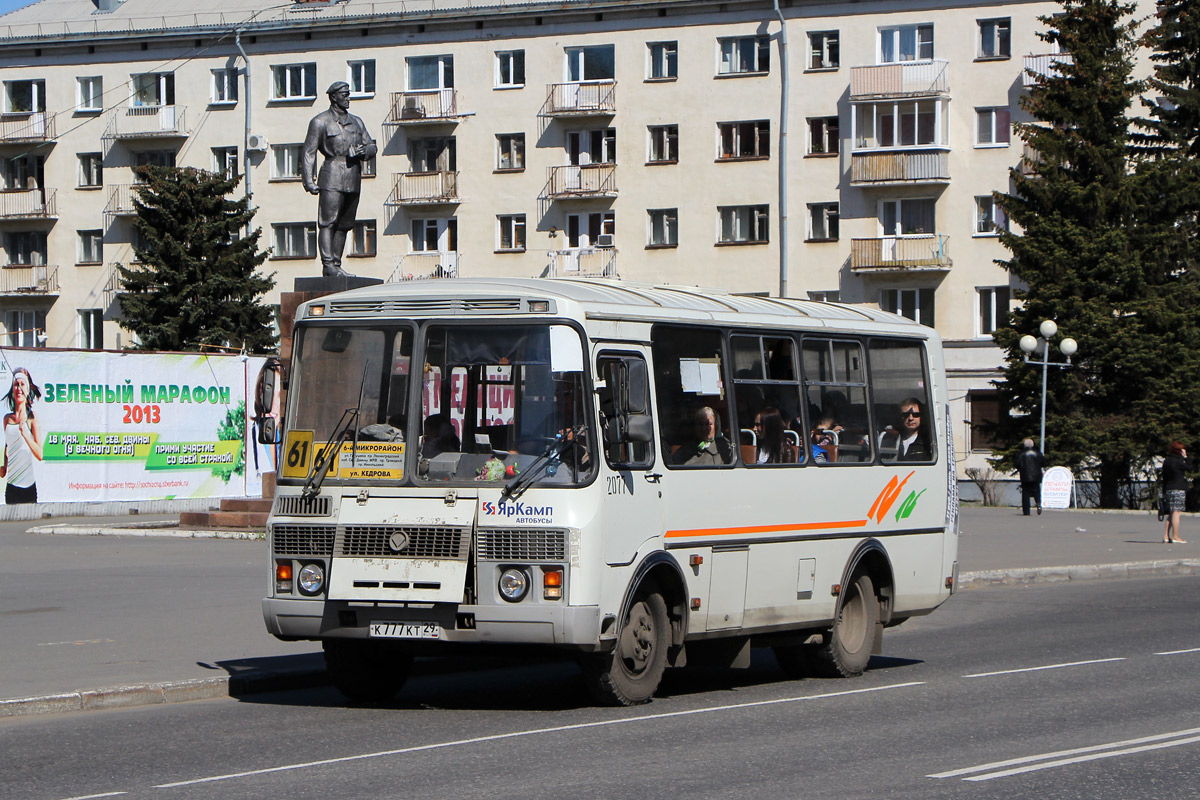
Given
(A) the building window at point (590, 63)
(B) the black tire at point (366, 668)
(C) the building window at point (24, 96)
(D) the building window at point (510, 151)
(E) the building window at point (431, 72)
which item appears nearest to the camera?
(B) the black tire at point (366, 668)

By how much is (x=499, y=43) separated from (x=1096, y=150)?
79.9 ft

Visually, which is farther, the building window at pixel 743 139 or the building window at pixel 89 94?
the building window at pixel 89 94

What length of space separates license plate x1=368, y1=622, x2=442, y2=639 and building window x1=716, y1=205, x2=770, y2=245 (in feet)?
169

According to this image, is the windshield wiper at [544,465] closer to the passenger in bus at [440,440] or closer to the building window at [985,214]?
the passenger in bus at [440,440]

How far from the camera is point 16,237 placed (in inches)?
2751

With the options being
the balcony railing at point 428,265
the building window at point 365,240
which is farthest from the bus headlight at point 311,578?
the building window at point 365,240

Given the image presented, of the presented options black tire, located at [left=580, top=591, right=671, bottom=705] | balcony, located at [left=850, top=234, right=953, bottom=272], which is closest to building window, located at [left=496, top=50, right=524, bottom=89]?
balcony, located at [left=850, top=234, right=953, bottom=272]

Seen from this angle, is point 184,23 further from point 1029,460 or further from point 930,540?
point 930,540

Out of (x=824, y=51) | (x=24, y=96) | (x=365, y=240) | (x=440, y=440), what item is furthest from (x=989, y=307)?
(x=440, y=440)

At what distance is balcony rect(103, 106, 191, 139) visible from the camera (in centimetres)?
6700

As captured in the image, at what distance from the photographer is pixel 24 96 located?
2724 inches

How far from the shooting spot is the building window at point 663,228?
62031 mm

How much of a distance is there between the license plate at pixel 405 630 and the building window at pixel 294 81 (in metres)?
57.2

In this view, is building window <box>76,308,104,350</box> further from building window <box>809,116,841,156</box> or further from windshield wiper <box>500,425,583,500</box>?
windshield wiper <box>500,425,583,500</box>
